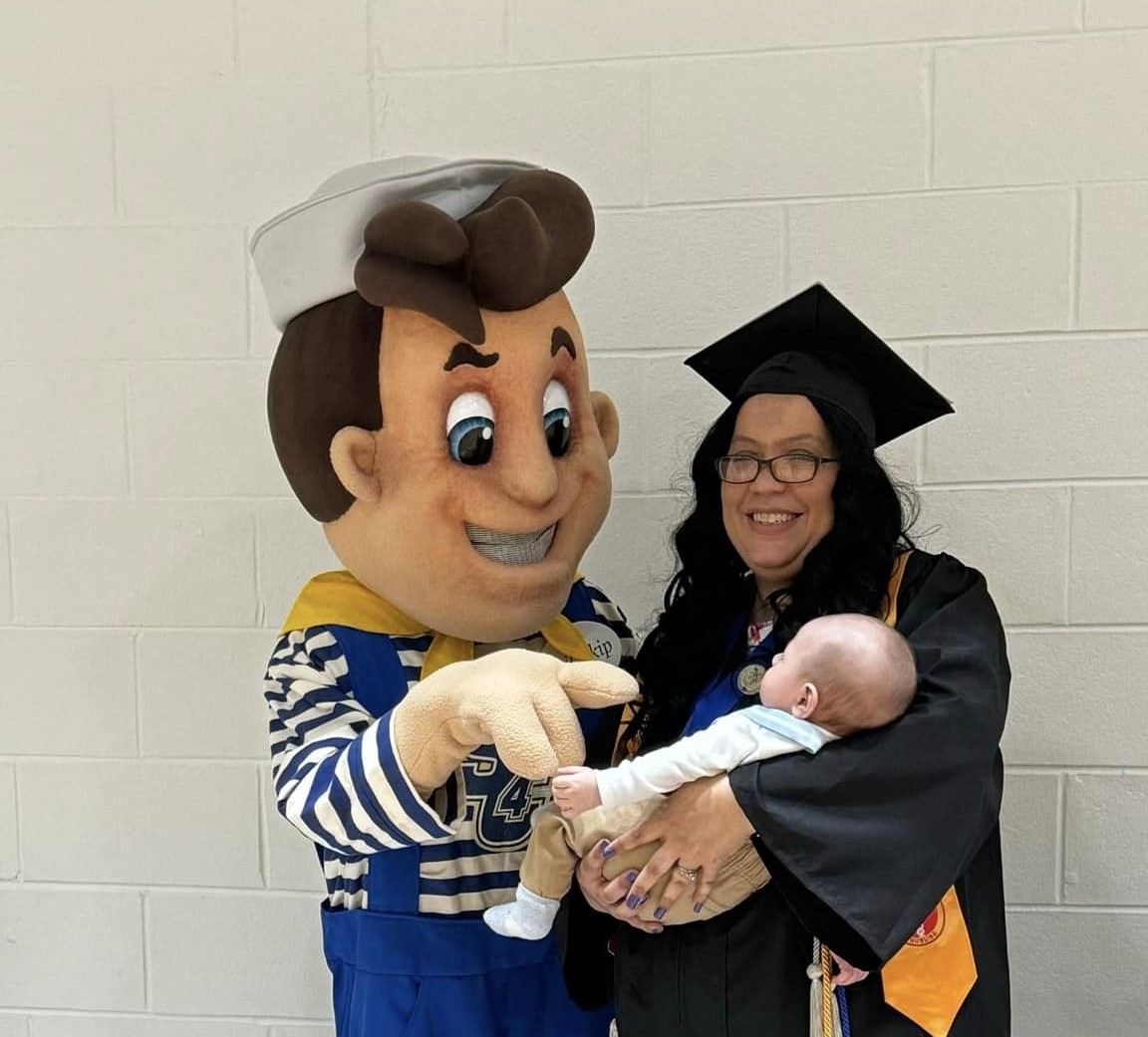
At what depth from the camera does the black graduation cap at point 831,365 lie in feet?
4.42

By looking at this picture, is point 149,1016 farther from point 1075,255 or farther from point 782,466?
point 1075,255

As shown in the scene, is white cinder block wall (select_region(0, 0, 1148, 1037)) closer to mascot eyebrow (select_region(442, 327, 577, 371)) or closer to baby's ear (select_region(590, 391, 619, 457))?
baby's ear (select_region(590, 391, 619, 457))

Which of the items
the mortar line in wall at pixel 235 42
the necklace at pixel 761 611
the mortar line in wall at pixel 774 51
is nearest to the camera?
the necklace at pixel 761 611

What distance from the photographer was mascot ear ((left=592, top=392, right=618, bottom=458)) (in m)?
1.49

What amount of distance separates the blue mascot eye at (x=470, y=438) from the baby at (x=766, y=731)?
1.24 ft

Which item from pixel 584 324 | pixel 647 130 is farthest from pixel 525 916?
pixel 647 130

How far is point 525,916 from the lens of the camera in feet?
4.04

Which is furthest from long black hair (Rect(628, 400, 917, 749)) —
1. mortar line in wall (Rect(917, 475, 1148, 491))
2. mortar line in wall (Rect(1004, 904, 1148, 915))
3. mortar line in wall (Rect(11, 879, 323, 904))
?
mortar line in wall (Rect(11, 879, 323, 904))

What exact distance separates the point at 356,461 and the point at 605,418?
0.36 m

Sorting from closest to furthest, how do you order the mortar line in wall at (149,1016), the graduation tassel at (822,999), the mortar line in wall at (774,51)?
the graduation tassel at (822,999) → the mortar line in wall at (774,51) → the mortar line in wall at (149,1016)

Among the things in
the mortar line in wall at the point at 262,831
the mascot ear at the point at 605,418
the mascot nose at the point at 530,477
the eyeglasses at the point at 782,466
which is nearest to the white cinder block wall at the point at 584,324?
the mortar line in wall at the point at 262,831

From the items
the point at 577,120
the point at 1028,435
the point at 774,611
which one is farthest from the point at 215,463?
the point at 1028,435

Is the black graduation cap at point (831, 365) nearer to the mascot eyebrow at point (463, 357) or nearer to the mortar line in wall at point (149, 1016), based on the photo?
the mascot eyebrow at point (463, 357)

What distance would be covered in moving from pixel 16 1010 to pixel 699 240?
1.77 m
